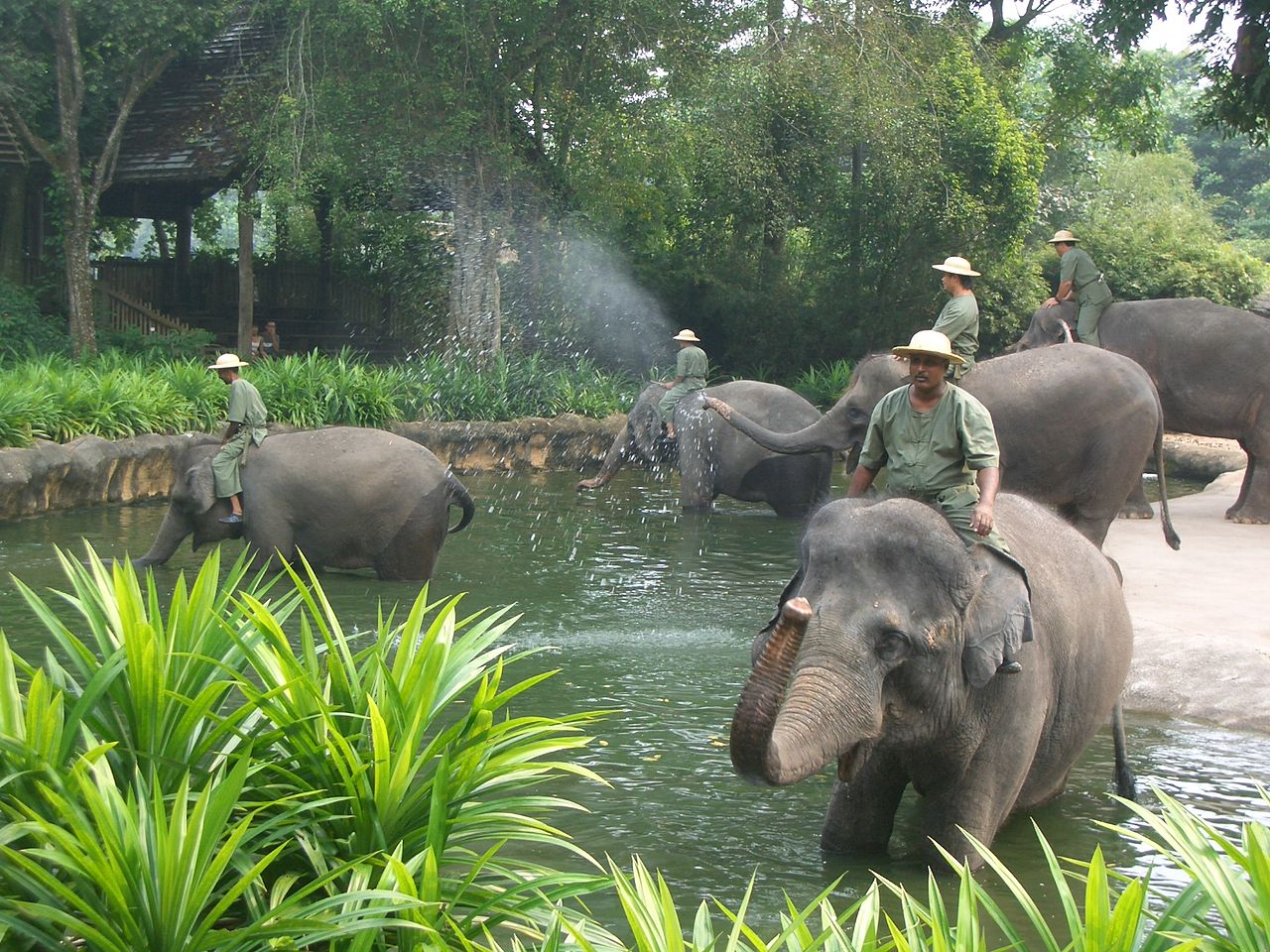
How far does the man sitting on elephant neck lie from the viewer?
18.8 feet

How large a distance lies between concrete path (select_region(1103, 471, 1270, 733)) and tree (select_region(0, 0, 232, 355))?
14297 millimetres

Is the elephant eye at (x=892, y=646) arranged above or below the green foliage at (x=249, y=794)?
above

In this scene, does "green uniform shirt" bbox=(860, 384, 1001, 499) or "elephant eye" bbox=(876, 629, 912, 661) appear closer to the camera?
"elephant eye" bbox=(876, 629, 912, 661)

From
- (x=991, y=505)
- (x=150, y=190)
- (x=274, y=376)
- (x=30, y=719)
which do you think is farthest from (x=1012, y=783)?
(x=150, y=190)

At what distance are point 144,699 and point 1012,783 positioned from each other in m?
3.10

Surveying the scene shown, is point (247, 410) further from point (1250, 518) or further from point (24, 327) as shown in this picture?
point (24, 327)

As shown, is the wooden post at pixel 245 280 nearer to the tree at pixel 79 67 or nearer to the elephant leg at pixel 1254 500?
the tree at pixel 79 67

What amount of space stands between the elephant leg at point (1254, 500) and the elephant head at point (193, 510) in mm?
9040

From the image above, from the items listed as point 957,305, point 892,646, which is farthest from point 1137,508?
point 892,646

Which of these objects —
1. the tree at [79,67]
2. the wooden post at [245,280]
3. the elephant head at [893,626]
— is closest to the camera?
the elephant head at [893,626]

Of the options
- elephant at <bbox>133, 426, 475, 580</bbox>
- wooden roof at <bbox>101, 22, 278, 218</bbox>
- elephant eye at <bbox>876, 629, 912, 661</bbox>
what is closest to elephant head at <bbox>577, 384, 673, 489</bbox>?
elephant at <bbox>133, 426, 475, 580</bbox>

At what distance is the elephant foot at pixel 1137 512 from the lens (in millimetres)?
14195

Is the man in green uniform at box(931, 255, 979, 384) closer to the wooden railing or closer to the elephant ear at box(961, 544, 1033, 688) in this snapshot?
the elephant ear at box(961, 544, 1033, 688)

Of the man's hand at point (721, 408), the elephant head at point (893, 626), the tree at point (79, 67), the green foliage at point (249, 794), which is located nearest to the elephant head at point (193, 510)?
the man's hand at point (721, 408)
